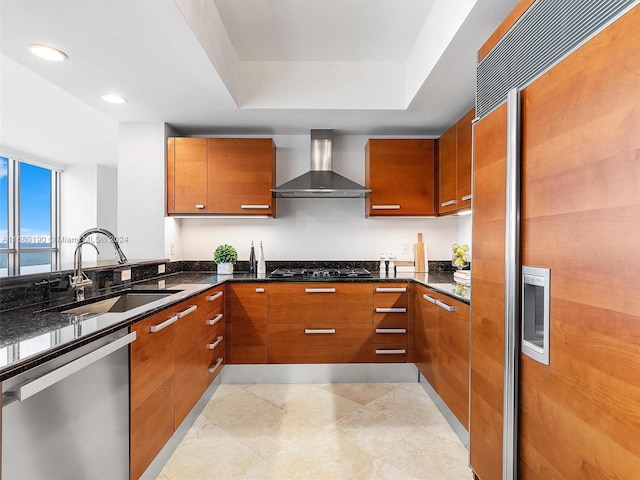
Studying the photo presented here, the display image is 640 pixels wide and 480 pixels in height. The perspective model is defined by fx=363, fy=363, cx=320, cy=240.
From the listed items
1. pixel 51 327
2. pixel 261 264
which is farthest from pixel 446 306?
pixel 51 327

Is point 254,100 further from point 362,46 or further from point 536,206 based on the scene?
point 536,206

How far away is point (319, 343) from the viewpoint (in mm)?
2920

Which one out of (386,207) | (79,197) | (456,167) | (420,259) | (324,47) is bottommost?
(420,259)

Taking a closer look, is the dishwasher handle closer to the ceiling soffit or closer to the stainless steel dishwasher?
the stainless steel dishwasher

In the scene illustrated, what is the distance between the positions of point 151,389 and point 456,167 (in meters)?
2.46

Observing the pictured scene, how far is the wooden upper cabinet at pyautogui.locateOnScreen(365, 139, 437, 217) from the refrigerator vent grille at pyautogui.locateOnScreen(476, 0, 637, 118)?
1.61m

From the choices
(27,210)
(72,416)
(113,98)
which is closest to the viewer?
(72,416)

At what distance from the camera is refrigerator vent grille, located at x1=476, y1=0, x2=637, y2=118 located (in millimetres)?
941

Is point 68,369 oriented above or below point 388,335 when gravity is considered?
above

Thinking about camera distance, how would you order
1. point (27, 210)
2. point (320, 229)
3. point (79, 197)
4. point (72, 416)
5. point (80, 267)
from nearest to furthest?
point (72, 416) → point (80, 267) → point (320, 229) → point (27, 210) → point (79, 197)

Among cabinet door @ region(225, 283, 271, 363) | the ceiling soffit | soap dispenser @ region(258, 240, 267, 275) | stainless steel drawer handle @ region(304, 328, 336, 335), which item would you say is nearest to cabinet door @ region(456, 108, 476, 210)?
the ceiling soffit

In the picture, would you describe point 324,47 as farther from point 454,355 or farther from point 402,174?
point 454,355

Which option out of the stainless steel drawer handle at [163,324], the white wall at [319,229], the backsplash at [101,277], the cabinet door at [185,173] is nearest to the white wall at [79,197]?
the white wall at [319,229]

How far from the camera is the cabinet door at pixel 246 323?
9.49 feet
